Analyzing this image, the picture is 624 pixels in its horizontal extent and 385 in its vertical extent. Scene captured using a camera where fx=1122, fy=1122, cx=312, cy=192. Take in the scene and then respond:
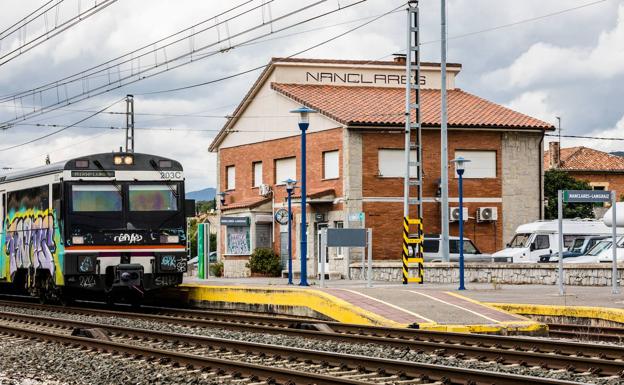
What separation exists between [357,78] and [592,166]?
31598 millimetres

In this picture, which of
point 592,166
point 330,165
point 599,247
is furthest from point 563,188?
point 599,247

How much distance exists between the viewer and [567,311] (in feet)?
64.2

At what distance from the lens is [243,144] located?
171ft

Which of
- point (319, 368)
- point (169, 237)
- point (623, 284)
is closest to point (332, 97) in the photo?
point (623, 284)

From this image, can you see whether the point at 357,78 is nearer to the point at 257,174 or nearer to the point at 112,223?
the point at 257,174

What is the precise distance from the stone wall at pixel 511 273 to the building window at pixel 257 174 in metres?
15.4

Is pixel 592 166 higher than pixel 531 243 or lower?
higher

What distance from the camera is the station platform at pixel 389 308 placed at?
17391 millimetres

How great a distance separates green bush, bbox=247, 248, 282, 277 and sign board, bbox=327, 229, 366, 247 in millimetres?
19286

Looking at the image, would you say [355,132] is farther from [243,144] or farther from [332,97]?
[243,144]

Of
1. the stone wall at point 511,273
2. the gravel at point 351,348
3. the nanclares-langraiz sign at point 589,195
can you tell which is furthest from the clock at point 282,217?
the gravel at point 351,348

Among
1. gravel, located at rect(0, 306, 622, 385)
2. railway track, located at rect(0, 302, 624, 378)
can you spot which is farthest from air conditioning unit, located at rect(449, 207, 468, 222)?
railway track, located at rect(0, 302, 624, 378)

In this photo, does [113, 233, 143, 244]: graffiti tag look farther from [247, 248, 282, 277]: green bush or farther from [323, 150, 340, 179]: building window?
[247, 248, 282, 277]: green bush

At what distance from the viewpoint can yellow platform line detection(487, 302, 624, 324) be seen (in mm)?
18438
